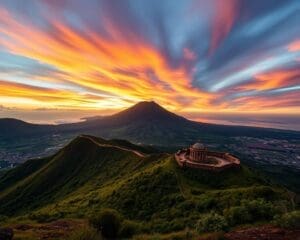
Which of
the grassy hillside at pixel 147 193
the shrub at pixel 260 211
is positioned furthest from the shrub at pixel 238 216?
the shrub at pixel 260 211

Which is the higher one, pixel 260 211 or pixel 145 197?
pixel 260 211

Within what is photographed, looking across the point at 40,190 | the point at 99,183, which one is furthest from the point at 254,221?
the point at 40,190

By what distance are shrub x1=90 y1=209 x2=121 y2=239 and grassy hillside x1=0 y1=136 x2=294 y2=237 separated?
21.6ft

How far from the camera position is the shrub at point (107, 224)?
33.2 metres

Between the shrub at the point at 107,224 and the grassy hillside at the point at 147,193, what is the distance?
6.60 meters

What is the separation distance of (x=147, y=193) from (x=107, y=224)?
29029 millimetres

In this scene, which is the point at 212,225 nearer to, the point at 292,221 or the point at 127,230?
the point at 292,221

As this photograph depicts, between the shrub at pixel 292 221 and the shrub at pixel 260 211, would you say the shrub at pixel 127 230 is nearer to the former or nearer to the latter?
the shrub at pixel 260 211

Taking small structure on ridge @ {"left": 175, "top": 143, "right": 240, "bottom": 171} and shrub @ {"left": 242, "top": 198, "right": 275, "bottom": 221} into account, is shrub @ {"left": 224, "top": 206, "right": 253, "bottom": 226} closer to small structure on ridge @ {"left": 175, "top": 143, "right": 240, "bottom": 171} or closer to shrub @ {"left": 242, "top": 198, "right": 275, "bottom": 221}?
shrub @ {"left": 242, "top": 198, "right": 275, "bottom": 221}

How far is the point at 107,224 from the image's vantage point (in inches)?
1314

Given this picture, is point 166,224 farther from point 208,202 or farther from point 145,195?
point 145,195

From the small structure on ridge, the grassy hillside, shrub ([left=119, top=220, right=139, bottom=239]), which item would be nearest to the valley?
the grassy hillside

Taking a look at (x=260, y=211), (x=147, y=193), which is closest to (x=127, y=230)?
(x=260, y=211)

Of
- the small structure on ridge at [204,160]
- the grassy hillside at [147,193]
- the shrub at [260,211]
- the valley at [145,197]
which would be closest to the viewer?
the shrub at [260,211]
